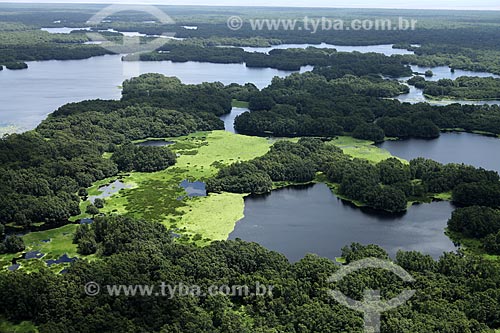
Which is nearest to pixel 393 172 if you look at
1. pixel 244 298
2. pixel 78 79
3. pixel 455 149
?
pixel 455 149

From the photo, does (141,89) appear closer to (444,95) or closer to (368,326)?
(444,95)

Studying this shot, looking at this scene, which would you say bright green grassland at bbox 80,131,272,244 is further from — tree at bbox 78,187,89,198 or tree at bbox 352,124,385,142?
tree at bbox 352,124,385,142

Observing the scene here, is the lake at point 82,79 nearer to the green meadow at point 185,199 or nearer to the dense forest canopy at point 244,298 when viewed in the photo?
the green meadow at point 185,199

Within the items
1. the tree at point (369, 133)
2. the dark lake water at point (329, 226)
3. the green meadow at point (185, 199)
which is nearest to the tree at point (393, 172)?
the green meadow at point (185, 199)

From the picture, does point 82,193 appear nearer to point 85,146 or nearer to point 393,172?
point 85,146

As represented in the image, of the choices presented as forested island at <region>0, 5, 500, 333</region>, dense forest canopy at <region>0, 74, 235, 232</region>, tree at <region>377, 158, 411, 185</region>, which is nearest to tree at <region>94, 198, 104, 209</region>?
forested island at <region>0, 5, 500, 333</region>
